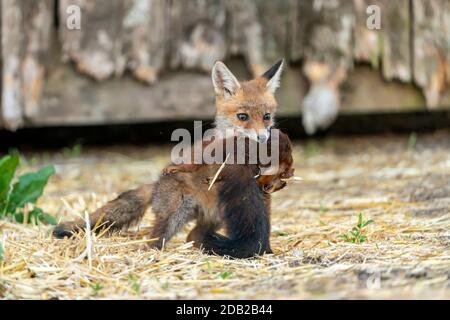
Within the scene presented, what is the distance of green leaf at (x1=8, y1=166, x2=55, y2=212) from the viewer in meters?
4.75

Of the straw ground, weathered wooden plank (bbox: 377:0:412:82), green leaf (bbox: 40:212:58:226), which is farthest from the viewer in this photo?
weathered wooden plank (bbox: 377:0:412:82)

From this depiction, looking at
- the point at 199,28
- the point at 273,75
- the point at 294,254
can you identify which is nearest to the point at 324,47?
the point at 199,28

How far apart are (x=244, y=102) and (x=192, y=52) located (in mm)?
2177

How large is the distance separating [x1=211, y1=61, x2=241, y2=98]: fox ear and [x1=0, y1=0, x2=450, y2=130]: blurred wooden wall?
6.20ft

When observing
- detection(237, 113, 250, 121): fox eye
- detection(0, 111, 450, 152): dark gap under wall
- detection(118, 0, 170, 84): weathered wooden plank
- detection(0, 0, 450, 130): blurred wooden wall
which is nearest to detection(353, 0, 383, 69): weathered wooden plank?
detection(0, 0, 450, 130): blurred wooden wall

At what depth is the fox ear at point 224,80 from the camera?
16.0 ft

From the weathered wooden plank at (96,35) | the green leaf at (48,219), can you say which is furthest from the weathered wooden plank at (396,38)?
the green leaf at (48,219)

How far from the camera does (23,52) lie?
266 inches

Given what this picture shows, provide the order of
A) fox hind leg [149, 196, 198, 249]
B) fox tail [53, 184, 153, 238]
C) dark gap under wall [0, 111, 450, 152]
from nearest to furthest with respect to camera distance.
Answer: fox hind leg [149, 196, 198, 249], fox tail [53, 184, 153, 238], dark gap under wall [0, 111, 450, 152]

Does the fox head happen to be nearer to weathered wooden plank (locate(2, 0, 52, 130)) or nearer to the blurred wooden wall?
the blurred wooden wall

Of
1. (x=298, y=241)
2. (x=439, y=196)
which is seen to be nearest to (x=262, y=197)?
(x=298, y=241)

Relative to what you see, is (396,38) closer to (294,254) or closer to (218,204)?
(218,204)

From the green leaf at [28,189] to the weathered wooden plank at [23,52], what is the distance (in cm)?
218
